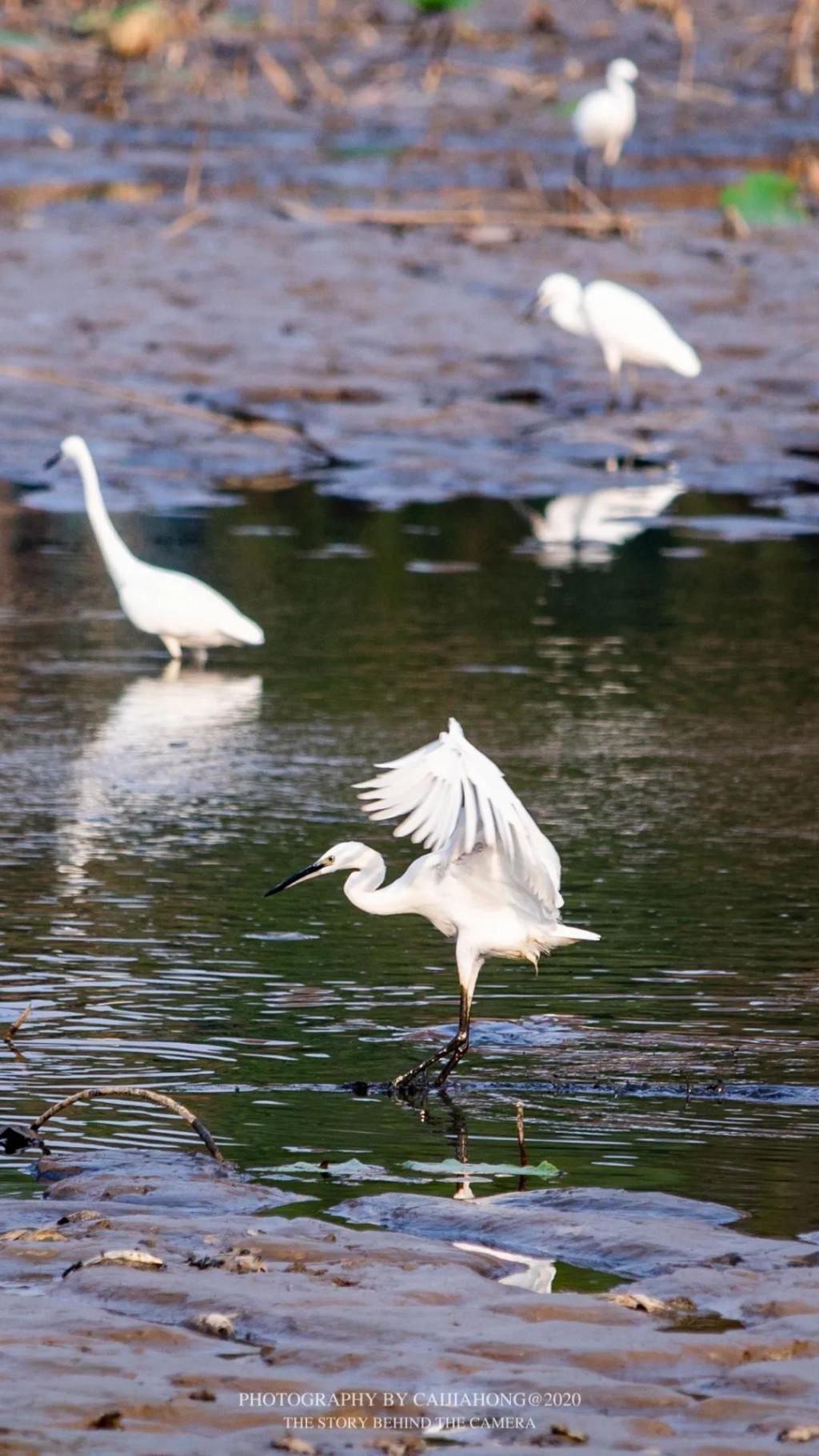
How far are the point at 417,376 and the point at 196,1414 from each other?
48.1 feet

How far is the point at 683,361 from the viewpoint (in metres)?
17.3

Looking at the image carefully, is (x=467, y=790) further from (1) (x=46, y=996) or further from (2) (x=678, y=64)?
(2) (x=678, y=64)

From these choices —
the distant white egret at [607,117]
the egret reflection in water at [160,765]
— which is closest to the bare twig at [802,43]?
the distant white egret at [607,117]

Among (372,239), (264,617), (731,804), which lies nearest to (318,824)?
(731,804)

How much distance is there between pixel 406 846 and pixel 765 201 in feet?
52.2

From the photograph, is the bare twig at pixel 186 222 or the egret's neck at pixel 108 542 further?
the bare twig at pixel 186 222

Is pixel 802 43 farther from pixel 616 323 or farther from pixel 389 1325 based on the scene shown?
pixel 389 1325

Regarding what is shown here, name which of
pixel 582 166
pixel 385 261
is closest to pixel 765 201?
pixel 582 166

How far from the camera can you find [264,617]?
40.1 feet

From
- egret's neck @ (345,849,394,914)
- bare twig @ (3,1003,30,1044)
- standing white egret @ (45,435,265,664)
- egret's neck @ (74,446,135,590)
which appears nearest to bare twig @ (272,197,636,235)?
egret's neck @ (74,446,135,590)

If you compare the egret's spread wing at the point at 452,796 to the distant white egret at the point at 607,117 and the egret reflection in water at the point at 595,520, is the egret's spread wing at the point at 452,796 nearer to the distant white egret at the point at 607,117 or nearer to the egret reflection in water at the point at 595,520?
the egret reflection in water at the point at 595,520

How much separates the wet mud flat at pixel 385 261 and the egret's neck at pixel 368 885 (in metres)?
8.95

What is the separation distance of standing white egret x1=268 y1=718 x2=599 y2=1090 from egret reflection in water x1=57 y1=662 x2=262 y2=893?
1.76m

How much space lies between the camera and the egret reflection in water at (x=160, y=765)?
8438 mm
